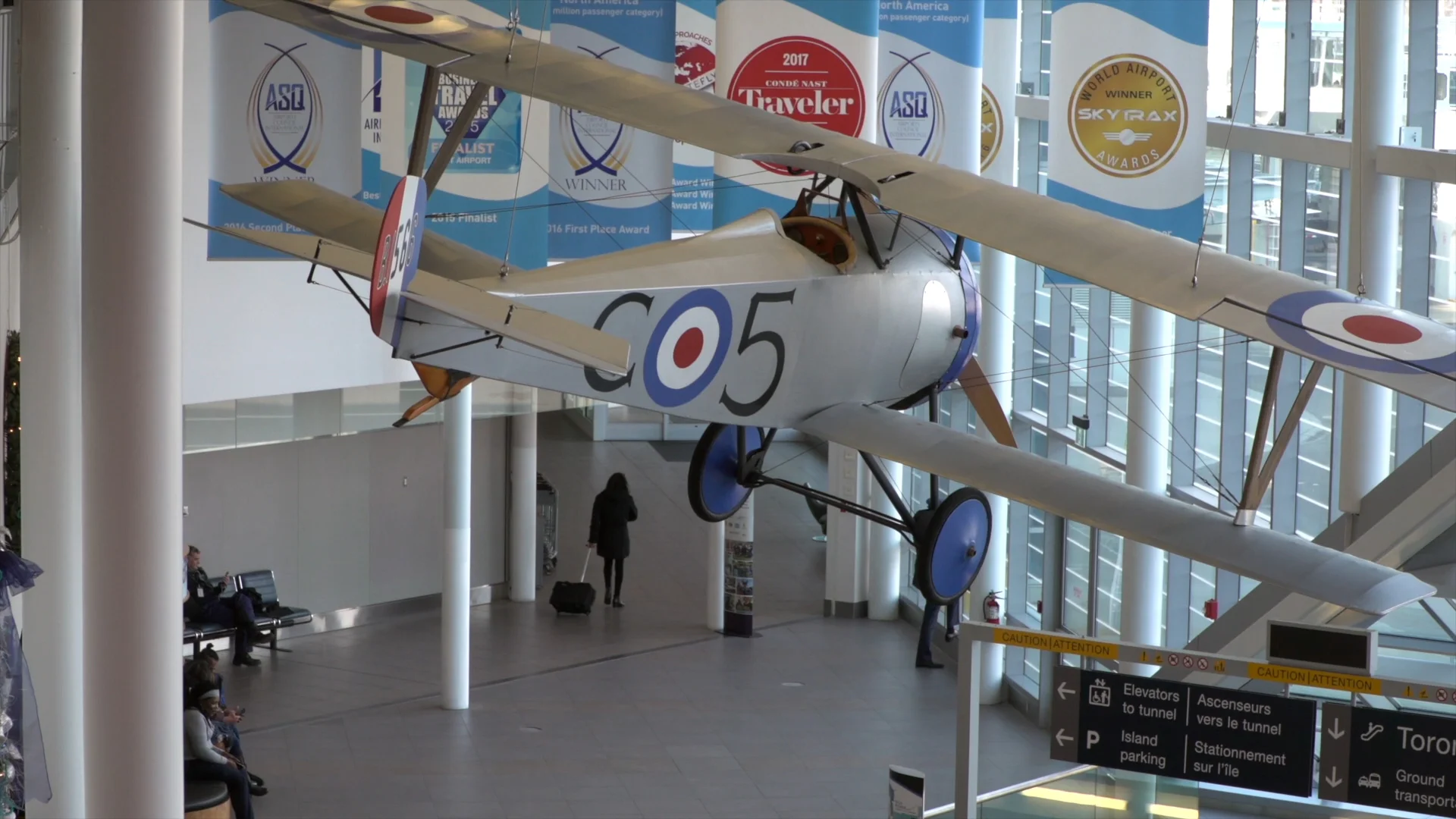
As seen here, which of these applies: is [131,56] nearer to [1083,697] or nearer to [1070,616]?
[1083,697]

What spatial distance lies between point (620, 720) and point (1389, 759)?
8.42m

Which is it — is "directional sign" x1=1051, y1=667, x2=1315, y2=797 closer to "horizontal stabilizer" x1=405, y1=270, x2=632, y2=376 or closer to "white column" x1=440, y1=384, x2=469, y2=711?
"horizontal stabilizer" x1=405, y1=270, x2=632, y2=376

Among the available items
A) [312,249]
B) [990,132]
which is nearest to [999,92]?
[990,132]

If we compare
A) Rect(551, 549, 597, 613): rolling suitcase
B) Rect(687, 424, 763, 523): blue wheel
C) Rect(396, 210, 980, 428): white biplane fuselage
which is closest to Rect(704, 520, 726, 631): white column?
Rect(551, 549, 597, 613): rolling suitcase

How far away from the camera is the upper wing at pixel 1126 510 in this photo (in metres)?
7.21

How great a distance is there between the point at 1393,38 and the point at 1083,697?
16.2ft

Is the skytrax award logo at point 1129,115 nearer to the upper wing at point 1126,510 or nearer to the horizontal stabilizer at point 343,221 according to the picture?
the upper wing at point 1126,510

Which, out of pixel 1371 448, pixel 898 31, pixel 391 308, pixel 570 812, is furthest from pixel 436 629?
pixel 391 308

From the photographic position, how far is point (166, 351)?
7.20 metres

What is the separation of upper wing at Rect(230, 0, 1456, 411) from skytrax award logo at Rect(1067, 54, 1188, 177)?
2.78 m

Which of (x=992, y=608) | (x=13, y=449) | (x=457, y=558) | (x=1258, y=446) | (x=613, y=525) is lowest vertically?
(x=992, y=608)

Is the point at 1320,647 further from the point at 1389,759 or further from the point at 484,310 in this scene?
the point at 484,310

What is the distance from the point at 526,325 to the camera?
5.84 meters

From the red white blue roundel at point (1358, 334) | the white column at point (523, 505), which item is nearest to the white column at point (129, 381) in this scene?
the red white blue roundel at point (1358, 334)
